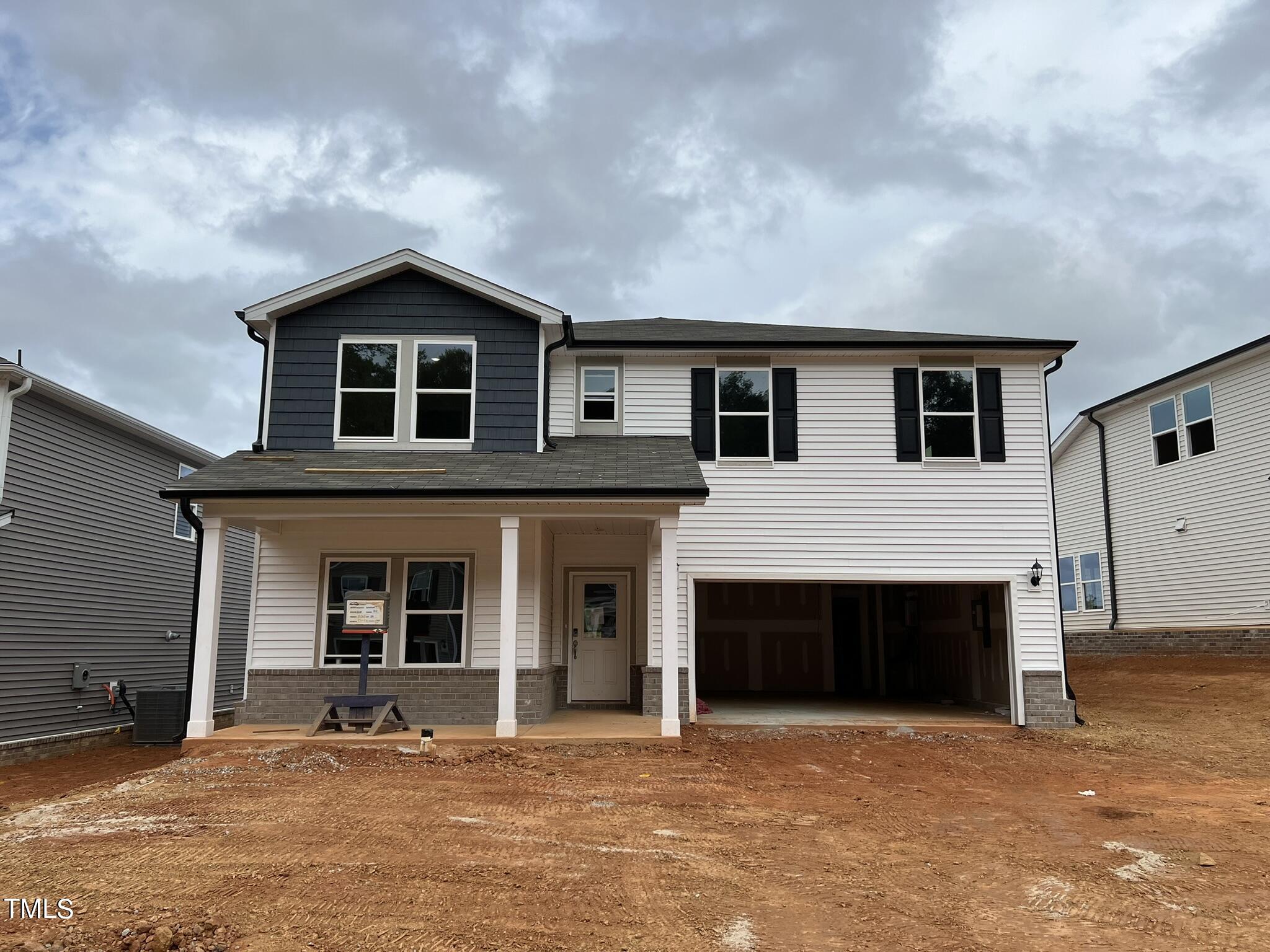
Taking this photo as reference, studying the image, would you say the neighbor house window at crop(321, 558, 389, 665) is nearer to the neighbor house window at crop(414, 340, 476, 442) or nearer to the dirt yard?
the neighbor house window at crop(414, 340, 476, 442)

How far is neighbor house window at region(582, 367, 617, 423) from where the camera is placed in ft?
44.6

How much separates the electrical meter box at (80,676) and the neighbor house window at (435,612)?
6517mm

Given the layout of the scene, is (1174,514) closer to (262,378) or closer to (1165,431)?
(1165,431)

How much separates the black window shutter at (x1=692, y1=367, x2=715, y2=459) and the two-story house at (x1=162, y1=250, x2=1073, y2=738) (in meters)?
0.03

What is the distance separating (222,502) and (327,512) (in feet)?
4.22

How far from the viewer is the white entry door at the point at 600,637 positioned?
45.0 feet

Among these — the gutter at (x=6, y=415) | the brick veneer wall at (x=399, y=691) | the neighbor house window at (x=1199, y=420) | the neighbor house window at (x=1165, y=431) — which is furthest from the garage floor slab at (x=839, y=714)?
the gutter at (x=6, y=415)

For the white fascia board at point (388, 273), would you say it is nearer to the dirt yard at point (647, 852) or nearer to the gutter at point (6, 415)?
the gutter at point (6, 415)

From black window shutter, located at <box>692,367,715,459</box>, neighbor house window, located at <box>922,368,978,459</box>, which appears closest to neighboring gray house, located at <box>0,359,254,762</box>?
black window shutter, located at <box>692,367,715,459</box>

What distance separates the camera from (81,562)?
1445 centimetres

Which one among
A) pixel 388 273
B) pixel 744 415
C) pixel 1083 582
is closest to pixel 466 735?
pixel 744 415

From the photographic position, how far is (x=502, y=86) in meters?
23.5

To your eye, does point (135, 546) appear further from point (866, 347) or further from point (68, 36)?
point (866, 347)

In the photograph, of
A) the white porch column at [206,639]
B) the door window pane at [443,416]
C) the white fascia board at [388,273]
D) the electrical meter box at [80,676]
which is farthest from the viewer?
the electrical meter box at [80,676]
